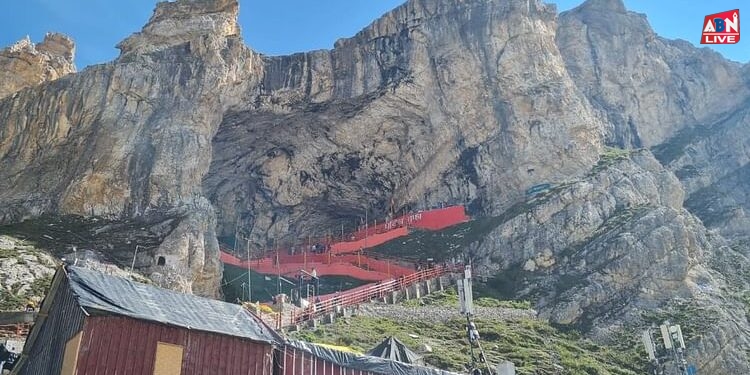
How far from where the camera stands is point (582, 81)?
64250 mm

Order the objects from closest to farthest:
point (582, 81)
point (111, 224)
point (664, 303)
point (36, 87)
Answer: point (664, 303) < point (111, 224) < point (36, 87) < point (582, 81)

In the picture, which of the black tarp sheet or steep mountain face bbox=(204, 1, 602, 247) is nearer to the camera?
the black tarp sheet

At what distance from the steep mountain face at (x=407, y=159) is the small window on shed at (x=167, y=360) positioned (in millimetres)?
17305

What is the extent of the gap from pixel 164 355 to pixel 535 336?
1986 centimetres

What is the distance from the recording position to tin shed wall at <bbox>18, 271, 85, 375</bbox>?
15070mm

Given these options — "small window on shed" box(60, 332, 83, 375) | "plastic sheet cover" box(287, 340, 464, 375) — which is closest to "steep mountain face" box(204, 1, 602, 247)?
"plastic sheet cover" box(287, 340, 464, 375)

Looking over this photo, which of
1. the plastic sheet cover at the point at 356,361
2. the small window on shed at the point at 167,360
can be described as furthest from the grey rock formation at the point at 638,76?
the small window on shed at the point at 167,360

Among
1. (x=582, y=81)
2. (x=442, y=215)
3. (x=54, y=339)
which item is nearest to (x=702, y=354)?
(x=442, y=215)

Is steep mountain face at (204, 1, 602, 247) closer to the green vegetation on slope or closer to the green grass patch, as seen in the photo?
the green vegetation on slope

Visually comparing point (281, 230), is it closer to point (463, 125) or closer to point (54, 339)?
point (463, 125)

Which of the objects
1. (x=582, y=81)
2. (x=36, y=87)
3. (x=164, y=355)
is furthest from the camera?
(x=582, y=81)

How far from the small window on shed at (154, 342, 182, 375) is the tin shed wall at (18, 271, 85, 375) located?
5.86 feet

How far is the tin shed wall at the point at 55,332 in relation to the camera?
49.4 feet

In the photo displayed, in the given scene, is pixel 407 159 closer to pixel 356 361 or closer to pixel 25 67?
pixel 25 67
